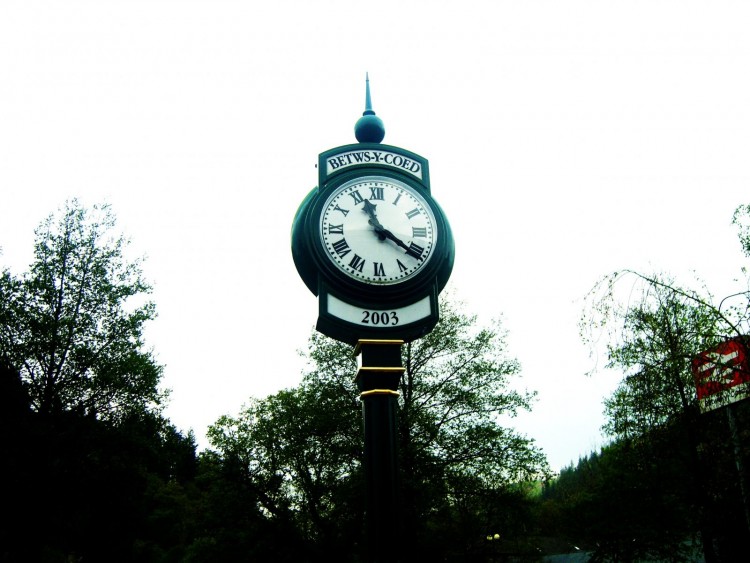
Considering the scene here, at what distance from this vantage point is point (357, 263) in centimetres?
Answer: 403

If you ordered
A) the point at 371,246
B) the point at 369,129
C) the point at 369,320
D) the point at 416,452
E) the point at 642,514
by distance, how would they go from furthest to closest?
the point at 642,514, the point at 416,452, the point at 369,129, the point at 371,246, the point at 369,320

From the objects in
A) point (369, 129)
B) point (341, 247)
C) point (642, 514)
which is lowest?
point (642, 514)

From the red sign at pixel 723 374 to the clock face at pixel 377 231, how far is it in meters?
2.47

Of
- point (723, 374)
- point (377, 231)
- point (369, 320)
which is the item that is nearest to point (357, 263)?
point (377, 231)

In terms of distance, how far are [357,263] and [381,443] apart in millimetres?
1120

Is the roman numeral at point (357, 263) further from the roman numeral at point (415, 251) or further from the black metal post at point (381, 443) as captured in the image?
the black metal post at point (381, 443)

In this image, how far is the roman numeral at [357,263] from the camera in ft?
13.1

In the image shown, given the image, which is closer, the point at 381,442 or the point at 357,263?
the point at 381,442

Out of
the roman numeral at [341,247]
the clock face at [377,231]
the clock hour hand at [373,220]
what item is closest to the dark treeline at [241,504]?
the clock face at [377,231]

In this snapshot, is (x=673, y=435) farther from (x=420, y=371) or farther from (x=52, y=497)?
(x=52, y=497)

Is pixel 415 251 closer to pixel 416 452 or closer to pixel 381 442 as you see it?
pixel 381 442

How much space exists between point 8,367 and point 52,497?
365 cm

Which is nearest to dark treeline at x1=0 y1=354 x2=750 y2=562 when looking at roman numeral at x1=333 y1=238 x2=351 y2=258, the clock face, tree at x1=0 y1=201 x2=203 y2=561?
tree at x1=0 y1=201 x2=203 y2=561

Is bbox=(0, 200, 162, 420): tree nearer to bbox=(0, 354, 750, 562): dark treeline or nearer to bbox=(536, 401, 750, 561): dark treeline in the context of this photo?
bbox=(0, 354, 750, 562): dark treeline
